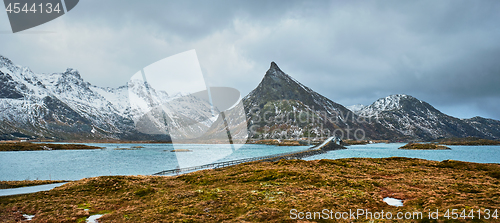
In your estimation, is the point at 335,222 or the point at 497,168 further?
the point at 497,168

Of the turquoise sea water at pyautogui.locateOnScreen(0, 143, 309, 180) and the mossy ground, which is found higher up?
the mossy ground

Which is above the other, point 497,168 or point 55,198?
point 497,168

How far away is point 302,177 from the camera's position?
102 ft

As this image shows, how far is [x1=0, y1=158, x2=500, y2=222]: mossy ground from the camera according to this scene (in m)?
18.5

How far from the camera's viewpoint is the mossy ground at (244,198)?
1848 cm

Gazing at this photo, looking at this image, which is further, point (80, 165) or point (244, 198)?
point (80, 165)

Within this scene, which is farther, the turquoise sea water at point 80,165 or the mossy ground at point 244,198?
the turquoise sea water at point 80,165

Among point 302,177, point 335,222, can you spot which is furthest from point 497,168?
point 335,222

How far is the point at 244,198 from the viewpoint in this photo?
2245 cm

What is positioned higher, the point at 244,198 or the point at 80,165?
the point at 244,198

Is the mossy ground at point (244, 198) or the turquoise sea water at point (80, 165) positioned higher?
the mossy ground at point (244, 198)

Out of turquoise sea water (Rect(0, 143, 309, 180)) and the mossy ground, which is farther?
turquoise sea water (Rect(0, 143, 309, 180))

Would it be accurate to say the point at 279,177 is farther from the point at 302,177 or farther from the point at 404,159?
the point at 404,159

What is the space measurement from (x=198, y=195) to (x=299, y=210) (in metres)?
10.2
